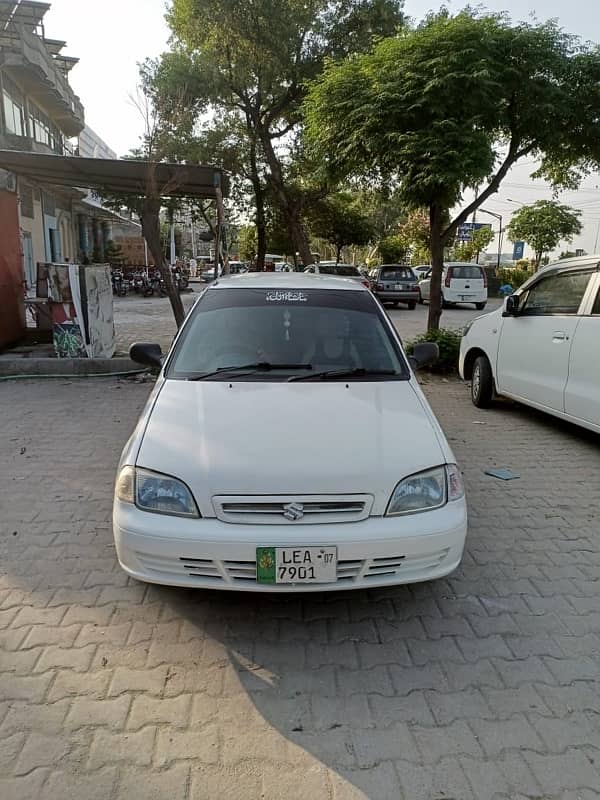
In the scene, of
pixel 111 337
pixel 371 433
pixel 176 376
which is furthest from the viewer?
pixel 111 337

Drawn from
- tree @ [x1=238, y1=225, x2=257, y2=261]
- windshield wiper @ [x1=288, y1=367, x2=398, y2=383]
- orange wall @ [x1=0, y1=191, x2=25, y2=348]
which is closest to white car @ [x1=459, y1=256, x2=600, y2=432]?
windshield wiper @ [x1=288, y1=367, x2=398, y2=383]

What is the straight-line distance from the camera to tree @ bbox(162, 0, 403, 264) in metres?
17.3

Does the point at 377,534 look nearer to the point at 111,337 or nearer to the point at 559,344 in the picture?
the point at 559,344

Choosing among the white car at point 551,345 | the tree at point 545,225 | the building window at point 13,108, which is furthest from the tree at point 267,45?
the tree at point 545,225

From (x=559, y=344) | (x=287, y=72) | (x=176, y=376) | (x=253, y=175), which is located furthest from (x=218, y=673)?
(x=253, y=175)

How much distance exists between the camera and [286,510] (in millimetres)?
2670

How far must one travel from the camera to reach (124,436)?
600 cm

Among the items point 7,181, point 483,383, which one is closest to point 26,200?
point 7,181

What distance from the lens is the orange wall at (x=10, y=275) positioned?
9305 mm

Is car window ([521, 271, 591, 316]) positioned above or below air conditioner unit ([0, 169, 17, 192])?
below

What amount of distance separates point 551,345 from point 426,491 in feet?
12.2

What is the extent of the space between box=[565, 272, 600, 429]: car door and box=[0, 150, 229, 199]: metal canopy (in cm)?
635

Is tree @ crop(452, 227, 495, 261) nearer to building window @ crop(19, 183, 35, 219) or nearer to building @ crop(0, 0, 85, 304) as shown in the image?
building @ crop(0, 0, 85, 304)

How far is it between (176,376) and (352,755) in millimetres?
2305
